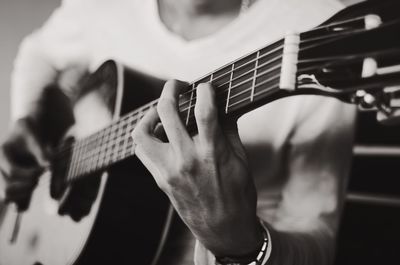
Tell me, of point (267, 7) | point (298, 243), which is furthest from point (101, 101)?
→ point (298, 243)

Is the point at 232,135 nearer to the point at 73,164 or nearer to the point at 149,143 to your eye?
the point at 149,143

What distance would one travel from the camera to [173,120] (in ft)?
1.95

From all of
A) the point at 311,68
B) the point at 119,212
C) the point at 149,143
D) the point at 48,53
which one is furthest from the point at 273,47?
the point at 48,53

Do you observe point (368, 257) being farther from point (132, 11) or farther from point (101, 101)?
point (132, 11)

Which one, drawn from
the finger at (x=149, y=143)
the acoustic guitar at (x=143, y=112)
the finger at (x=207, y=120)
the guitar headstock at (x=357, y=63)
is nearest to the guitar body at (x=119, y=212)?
the acoustic guitar at (x=143, y=112)

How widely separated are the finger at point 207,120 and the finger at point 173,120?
0.09 feet

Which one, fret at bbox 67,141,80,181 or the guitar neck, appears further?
fret at bbox 67,141,80,181

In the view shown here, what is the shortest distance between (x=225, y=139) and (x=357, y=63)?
6.8 inches

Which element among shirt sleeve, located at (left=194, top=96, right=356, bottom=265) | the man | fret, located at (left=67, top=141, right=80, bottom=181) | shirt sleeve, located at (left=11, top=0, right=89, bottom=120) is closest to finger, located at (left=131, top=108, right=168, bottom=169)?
the man

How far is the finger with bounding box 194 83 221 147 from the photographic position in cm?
55

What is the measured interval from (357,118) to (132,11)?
0.52 metres

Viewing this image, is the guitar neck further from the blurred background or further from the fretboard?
the blurred background

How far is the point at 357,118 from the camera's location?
682 mm

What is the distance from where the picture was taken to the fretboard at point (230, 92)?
53cm
